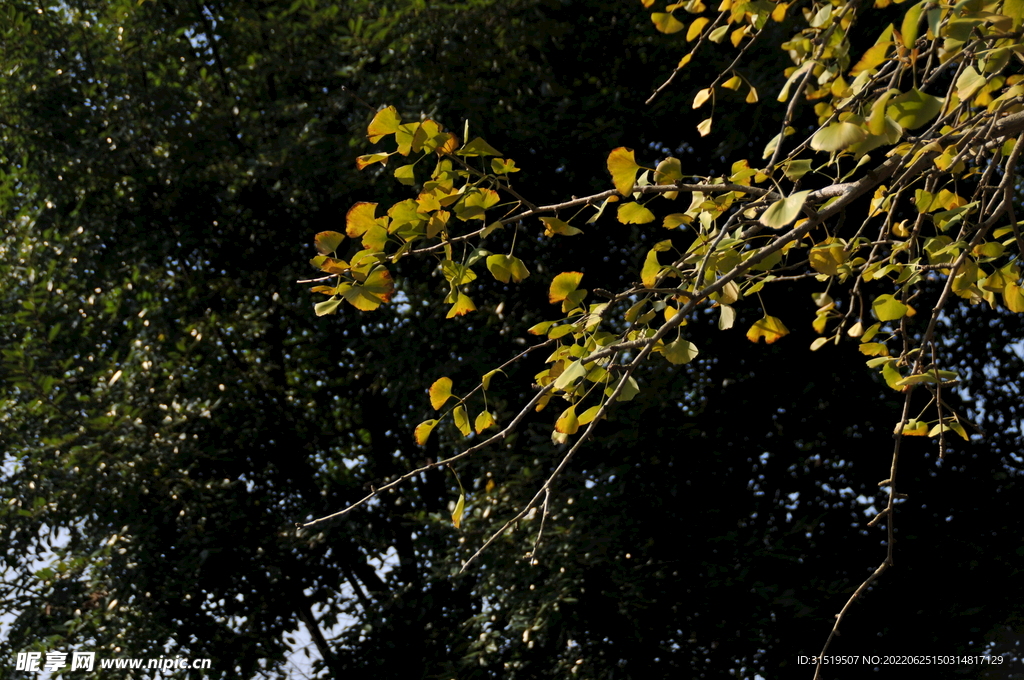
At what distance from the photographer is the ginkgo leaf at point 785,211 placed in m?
1.33

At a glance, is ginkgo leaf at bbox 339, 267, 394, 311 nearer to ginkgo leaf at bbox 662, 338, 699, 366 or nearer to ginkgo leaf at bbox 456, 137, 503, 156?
ginkgo leaf at bbox 456, 137, 503, 156

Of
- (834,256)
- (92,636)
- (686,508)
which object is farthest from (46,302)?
(834,256)

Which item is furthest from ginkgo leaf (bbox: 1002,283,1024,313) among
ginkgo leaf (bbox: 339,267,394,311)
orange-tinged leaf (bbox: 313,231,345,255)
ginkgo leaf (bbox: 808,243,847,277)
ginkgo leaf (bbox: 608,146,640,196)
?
orange-tinged leaf (bbox: 313,231,345,255)

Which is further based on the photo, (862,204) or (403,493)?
(403,493)

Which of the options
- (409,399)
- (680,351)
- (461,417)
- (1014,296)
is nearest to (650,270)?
(680,351)

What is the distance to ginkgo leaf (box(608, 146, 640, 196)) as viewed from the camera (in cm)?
158

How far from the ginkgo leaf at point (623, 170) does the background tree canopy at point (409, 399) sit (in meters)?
2.50

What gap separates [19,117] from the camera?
15.8 feet

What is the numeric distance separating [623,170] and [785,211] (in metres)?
0.34

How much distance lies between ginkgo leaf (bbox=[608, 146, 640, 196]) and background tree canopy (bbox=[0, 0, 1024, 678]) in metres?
2.50

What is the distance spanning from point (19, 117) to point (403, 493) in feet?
10.0

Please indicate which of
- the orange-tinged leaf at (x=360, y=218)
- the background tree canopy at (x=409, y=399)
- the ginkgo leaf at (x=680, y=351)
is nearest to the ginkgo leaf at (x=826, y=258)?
the ginkgo leaf at (x=680, y=351)

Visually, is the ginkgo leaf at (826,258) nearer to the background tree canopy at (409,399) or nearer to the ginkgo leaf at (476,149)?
the ginkgo leaf at (476,149)

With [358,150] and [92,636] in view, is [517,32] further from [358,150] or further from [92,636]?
[92,636]
